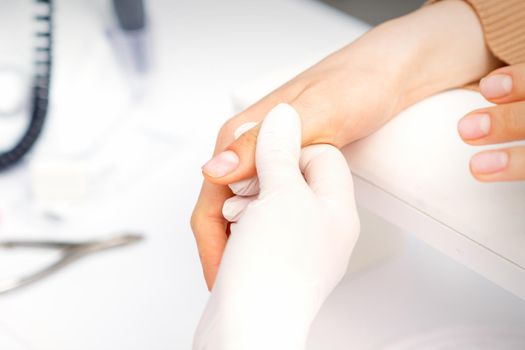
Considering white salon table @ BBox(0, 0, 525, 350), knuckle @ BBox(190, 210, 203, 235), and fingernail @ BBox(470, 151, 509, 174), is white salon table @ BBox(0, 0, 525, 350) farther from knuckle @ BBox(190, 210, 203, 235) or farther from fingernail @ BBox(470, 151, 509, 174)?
knuckle @ BBox(190, 210, 203, 235)

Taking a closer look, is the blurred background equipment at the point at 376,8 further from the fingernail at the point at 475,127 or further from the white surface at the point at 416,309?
the fingernail at the point at 475,127

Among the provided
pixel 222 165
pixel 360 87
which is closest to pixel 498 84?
pixel 360 87

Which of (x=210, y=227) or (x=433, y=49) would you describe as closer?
(x=210, y=227)

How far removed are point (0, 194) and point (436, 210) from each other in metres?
0.52

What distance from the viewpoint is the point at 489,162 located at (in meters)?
0.53

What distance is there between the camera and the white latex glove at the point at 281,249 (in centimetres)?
42

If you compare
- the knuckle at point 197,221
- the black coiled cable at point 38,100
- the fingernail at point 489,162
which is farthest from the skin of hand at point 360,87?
the black coiled cable at point 38,100

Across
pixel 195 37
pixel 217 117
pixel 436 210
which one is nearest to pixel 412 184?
pixel 436 210

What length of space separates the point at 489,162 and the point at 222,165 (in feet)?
0.68

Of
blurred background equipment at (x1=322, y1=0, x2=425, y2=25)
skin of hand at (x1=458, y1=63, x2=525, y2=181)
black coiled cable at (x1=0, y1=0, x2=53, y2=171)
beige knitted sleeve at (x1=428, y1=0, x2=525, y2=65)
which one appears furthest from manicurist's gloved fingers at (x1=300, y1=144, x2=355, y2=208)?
blurred background equipment at (x1=322, y1=0, x2=425, y2=25)

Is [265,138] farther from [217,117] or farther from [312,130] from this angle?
[217,117]

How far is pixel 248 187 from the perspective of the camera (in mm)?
539

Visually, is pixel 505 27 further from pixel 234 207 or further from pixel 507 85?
pixel 234 207

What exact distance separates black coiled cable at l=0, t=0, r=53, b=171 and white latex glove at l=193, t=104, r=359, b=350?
423 mm
